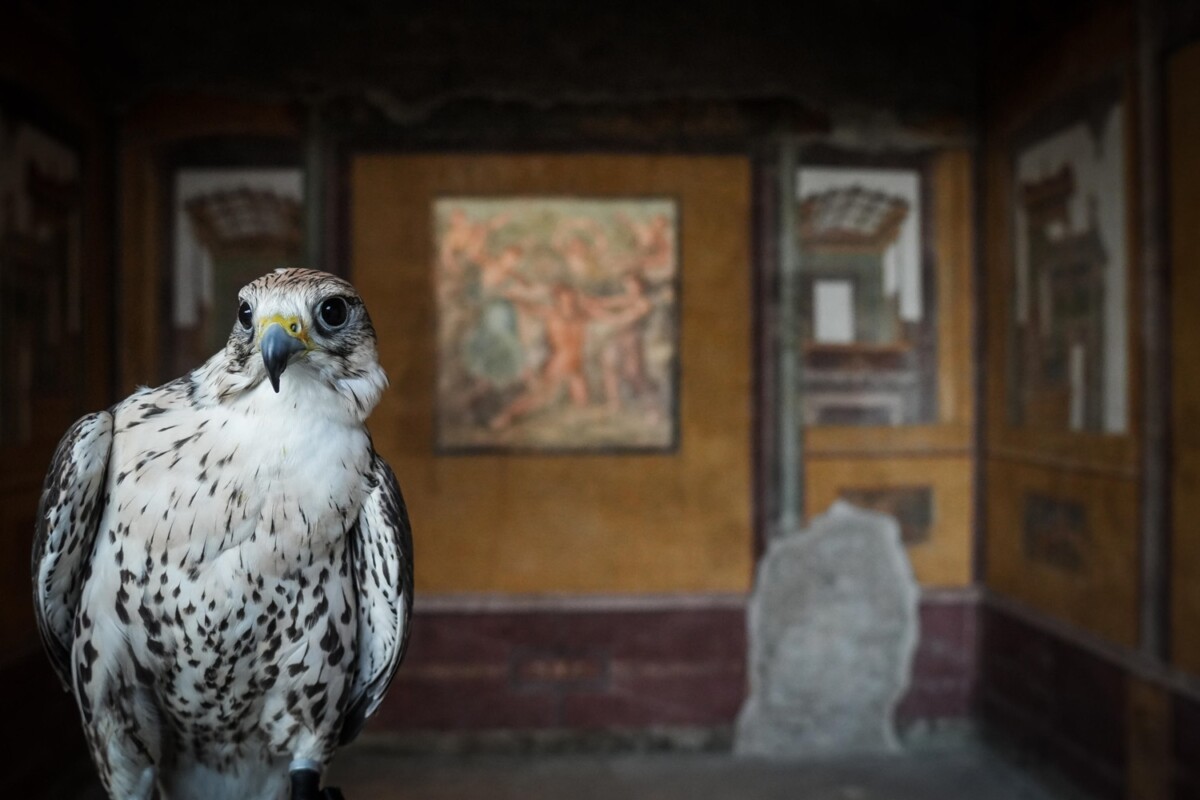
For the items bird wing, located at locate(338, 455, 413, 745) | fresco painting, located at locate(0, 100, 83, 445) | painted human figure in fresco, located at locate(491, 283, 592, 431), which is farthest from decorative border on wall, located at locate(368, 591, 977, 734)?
bird wing, located at locate(338, 455, 413, 745)

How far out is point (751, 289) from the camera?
12.9 feet

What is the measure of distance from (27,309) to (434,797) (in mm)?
2151

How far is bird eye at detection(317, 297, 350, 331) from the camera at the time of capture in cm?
113

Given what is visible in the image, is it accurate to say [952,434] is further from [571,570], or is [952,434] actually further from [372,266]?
[372,266]

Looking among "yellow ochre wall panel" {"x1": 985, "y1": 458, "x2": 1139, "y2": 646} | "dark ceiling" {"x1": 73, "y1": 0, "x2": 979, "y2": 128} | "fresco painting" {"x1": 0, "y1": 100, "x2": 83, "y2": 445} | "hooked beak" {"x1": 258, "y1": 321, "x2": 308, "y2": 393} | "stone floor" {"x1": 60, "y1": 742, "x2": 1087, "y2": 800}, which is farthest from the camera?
"dark ceiling" {"x1": 73, "y1": 0, "x2": 979, "y2": 128}

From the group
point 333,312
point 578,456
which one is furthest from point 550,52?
point 333,312

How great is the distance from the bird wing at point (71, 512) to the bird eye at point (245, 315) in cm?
25

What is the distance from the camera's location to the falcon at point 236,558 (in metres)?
1.13

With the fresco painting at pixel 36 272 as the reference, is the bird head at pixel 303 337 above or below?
below

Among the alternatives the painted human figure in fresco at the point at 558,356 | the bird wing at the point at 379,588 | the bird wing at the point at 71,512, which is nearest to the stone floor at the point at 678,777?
the painted human figure in fresco at the point at 558,356

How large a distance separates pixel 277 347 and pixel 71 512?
15.2 inches

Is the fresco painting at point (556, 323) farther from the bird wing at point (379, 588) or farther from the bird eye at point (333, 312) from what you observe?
the bird eye at point (333, 312)

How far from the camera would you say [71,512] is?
3.93ft

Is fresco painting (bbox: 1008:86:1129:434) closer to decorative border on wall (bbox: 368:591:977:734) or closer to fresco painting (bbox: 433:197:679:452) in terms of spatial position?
decorative border on wall (bbox: 368:591:977:734)
